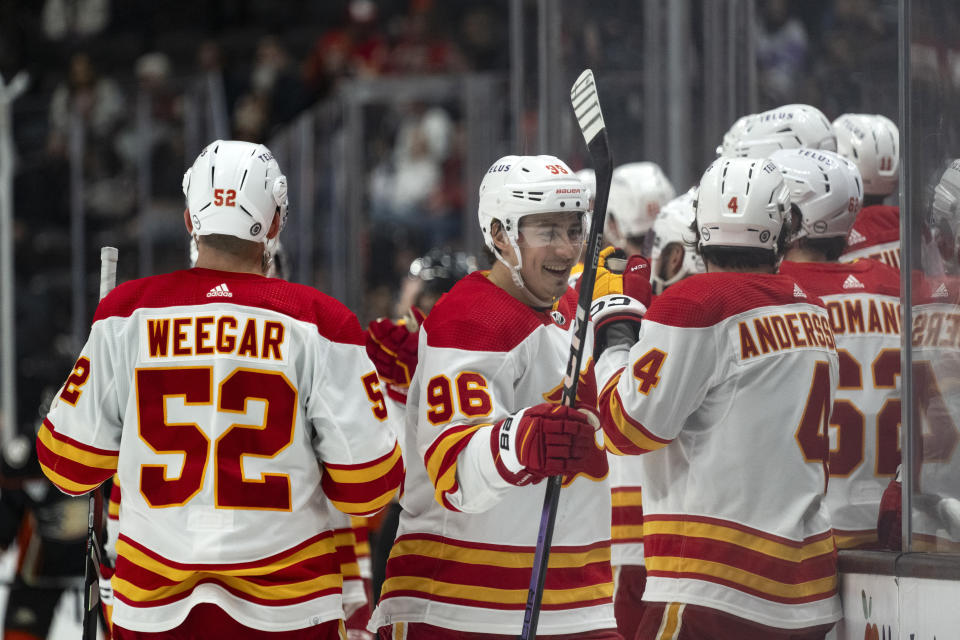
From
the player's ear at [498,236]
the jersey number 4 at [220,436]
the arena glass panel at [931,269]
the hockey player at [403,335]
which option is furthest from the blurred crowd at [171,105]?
the arena glass panel at [931,269]

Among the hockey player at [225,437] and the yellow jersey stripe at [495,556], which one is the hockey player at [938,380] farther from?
the hockey player at [225,437]

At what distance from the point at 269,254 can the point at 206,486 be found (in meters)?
0.49

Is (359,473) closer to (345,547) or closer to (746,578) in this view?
(345,547)

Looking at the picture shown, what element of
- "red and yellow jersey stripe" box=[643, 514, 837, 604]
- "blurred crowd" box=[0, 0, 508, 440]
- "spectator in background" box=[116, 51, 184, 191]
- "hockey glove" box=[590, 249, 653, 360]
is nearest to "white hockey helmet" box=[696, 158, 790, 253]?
"hockey glove" box=[590, 249, 653, 360]

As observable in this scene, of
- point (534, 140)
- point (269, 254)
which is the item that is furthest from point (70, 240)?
point (269, 254)

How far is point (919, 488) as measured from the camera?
289 centimetres

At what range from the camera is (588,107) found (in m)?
2.61

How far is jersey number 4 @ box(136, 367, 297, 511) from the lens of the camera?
8.29 feet

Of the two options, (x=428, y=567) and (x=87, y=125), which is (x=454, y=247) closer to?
(x=87, y=125)

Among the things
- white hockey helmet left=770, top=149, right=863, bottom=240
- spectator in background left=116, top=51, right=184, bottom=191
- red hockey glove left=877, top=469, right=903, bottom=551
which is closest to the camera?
red hockey glove left=877, top=469, right=903, bottom=551

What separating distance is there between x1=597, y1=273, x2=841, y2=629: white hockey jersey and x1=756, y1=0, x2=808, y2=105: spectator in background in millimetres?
2346

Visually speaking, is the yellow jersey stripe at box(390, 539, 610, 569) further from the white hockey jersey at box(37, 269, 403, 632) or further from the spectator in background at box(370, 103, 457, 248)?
the spectator in background at box(370, 103, 457, 248)

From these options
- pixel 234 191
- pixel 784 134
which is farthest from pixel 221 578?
pixel 784 134

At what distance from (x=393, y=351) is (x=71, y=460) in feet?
2.83
